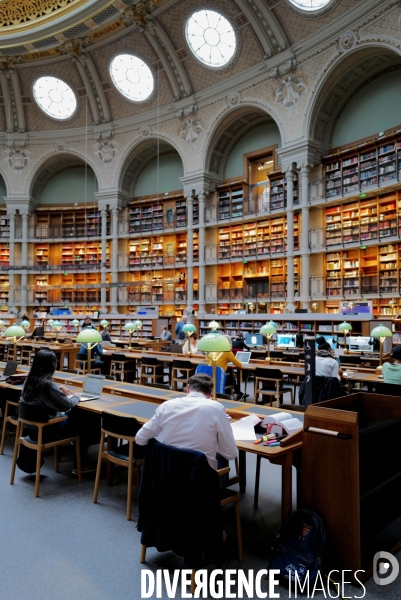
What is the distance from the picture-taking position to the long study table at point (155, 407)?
8.59 feet

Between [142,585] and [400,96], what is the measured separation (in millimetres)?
14340

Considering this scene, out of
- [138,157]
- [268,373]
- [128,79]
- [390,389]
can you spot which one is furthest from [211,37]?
[390,389]

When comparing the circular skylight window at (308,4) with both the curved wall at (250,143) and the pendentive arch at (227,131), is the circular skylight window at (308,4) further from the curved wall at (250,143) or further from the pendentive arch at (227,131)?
the curved wall at (250,143)

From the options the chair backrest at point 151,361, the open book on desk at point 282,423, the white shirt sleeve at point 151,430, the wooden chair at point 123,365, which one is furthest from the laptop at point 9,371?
the open book on desk at point 282,423

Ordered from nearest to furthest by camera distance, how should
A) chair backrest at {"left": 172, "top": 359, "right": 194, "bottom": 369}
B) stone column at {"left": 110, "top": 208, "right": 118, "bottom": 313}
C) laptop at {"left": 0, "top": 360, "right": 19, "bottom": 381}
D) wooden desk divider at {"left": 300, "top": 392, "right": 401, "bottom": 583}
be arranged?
wooden desk divider at {"left": 300, "top": 392, "right": 401, "bottom": 583} < laptop at {"left": 0, "top": 360, "right": 19, "bottom": 381} < chair backrest at {"left": 172, "top": 359, "right": 194, "bottom": 369} < stone column at {"left": 110, "top": 208, "right": 118, "bottom": 313}

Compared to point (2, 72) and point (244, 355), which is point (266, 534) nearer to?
point (244, 355)

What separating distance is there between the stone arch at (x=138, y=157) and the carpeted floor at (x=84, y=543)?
1646cm

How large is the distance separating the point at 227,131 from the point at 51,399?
15577mm

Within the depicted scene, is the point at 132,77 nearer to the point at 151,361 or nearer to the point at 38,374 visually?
the point at 151,361

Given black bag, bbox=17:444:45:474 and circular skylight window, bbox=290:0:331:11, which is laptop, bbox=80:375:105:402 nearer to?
black bag, bbox=17:444:45:474

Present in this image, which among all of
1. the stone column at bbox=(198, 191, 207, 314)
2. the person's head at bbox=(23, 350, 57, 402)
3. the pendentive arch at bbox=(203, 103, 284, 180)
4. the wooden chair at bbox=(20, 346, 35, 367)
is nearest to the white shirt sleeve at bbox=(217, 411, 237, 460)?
the person's head at bbox=(23, 350, 57, 402)

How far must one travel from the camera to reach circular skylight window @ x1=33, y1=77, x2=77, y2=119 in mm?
18734

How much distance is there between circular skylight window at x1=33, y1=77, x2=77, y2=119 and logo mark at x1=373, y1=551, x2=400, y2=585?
806 inches

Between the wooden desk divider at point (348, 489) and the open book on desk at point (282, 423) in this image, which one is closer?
the wooden desk divider at point (348, 489)
